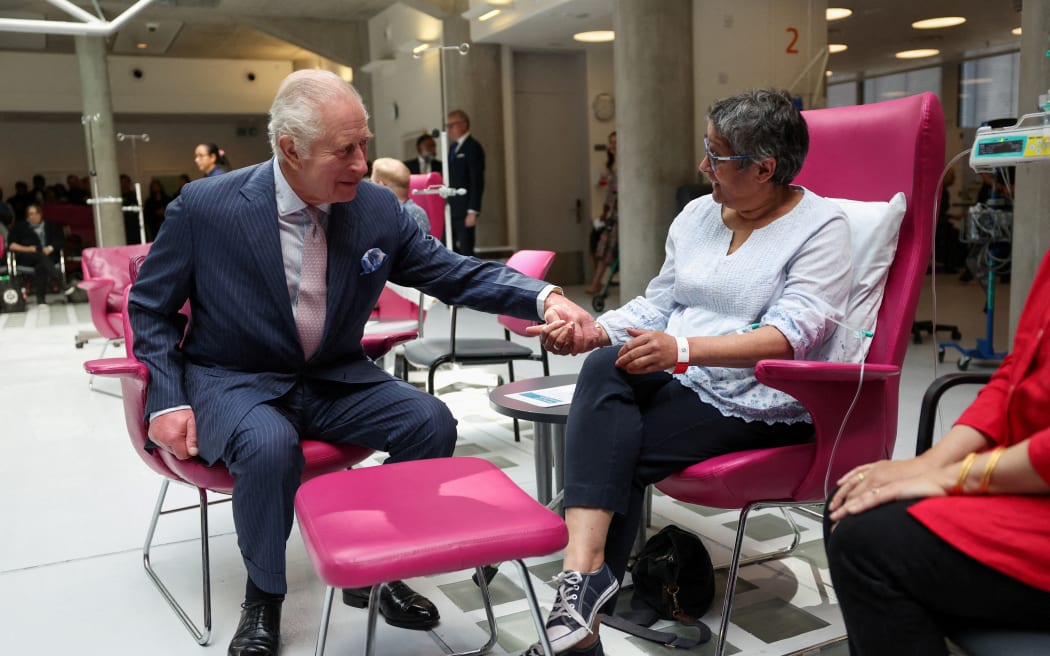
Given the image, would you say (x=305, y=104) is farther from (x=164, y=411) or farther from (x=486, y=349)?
(x=486, y=349)

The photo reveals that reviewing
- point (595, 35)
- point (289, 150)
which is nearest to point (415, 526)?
point (289, 150)

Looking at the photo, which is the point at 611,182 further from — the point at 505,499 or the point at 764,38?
the point at 505,499

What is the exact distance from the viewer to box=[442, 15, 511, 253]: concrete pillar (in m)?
10.6

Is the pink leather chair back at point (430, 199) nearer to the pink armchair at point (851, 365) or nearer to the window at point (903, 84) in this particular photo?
the pink armchair at point (851, 365)

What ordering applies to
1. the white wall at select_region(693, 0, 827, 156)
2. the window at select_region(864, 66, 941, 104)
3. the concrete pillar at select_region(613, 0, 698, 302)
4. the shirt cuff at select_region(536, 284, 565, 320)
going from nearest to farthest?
1. the shirt cuff at select_region(536, 284, 565, 320)
2. the concrete pillar at select_region(613, 0, 698, 302)
3. the white wall at select_region(693, 0, 827, 156)
4. the window at select_region(864, 66, 941, 104)

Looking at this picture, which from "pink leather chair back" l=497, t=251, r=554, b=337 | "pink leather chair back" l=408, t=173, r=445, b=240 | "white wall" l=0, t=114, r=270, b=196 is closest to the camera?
"pink leather chair back" l=497, t=251, r=554, b=337

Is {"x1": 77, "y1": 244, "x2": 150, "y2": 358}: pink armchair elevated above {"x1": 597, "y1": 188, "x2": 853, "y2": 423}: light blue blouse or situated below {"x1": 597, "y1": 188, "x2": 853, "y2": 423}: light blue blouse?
below

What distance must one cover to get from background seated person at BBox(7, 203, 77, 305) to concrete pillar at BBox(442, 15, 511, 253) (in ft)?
17.5

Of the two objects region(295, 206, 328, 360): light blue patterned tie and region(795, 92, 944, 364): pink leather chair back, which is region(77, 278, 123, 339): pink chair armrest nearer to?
region(295, 206, 328, 360): light blue patterned tie

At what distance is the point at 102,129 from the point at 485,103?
5.10m

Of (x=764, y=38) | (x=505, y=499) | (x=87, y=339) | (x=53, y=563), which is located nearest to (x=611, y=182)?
(x=764, y=38)

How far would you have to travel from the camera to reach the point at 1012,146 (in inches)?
92.1

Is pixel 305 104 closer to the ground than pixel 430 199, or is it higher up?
higher up

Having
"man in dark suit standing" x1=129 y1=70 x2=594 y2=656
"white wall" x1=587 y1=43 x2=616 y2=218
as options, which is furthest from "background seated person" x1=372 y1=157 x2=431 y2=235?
"white wall" x1=587 y1=43 x2=616 y2=218
